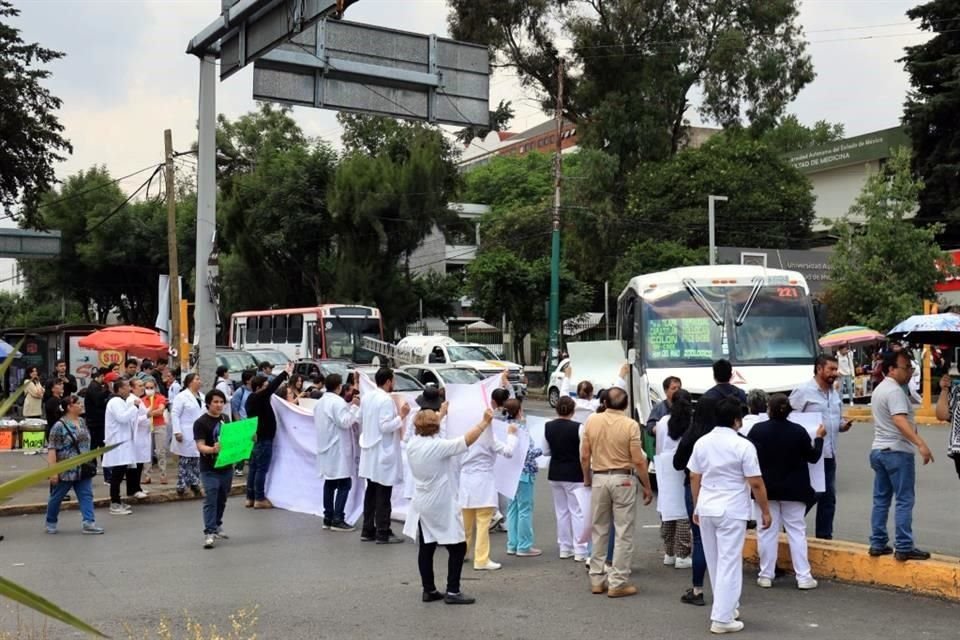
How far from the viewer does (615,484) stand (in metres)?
8.57

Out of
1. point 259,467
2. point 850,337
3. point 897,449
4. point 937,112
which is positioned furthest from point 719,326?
point 937,112

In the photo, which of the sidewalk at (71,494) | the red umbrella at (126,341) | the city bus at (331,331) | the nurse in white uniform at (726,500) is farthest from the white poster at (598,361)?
the city bus at (331,331)

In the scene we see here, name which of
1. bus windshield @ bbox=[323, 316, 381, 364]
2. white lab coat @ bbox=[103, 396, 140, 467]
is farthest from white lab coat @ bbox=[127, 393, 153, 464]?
bus windshield @ bbox=[323, 316, 381, 364]

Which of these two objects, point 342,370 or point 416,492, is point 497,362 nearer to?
point 342,370

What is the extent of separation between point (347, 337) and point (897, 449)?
33481 mm

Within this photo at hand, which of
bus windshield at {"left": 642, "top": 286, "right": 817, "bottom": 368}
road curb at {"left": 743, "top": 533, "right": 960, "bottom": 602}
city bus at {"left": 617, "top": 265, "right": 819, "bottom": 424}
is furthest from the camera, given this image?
bus windshield at {"left": 642, "top": 286, "right": 817, "bottom": 368}

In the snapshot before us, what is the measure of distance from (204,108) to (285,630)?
11904 mm

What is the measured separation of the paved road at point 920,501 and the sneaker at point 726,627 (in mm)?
3594

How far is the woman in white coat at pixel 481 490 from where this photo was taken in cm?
965

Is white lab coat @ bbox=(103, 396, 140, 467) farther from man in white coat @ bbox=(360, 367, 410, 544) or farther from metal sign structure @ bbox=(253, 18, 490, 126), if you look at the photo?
metal sign structure @ bbox=(253, 18, 490, 126)

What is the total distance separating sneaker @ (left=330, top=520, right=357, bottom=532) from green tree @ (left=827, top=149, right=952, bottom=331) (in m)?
23.8

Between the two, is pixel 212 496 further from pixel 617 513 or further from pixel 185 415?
pixel 617 513

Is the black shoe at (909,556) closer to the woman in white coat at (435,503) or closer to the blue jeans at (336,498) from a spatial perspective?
the woman in white coat at (435,503)

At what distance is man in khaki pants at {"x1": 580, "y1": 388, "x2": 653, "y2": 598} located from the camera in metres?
8.55
